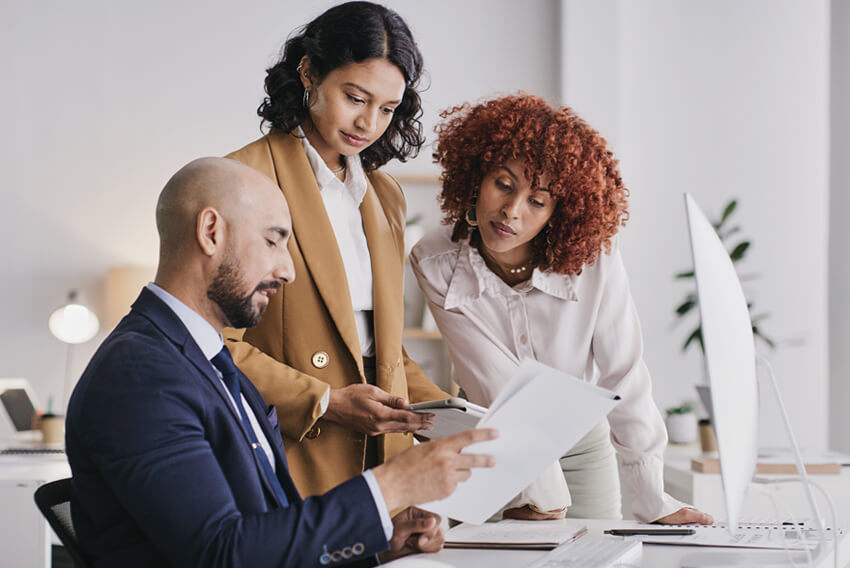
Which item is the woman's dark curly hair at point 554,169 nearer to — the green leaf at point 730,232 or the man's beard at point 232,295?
the man's beard at point 232,295

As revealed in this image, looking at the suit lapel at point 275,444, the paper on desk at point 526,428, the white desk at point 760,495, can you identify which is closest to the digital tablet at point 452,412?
the paper on desk at point 526,428

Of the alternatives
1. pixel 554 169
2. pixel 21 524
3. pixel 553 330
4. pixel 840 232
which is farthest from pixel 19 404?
pixel 840 232

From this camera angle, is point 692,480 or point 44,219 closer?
point 692,480

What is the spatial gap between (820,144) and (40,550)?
13.5ft

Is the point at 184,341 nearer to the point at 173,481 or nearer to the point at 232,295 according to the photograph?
the point at 232,295

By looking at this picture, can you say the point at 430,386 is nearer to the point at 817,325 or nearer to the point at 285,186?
the point at 285,186

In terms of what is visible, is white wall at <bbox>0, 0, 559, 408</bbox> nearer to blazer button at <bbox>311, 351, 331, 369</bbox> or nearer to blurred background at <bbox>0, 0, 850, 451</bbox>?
blurred background at <bbox>0, 0, 850, 451</bbox>

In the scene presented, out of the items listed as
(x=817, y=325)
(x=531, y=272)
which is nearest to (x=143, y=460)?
(x=531, y=272)

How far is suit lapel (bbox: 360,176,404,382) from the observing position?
1.85m

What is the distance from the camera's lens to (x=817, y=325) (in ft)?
15.0

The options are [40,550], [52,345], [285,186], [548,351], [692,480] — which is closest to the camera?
[285,186]

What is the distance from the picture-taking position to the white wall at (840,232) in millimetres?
Answer: 4152

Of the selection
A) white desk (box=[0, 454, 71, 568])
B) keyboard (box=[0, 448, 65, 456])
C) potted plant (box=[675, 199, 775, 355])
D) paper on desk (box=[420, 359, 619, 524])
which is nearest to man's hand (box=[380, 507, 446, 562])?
paper on desk (box=[420, 359, 619, 524])

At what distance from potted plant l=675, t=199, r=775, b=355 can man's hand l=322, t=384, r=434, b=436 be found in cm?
273
